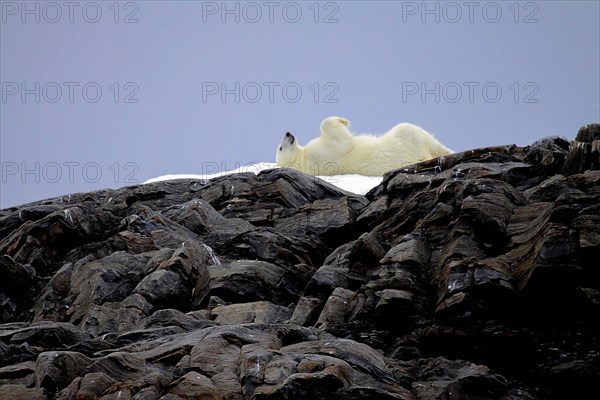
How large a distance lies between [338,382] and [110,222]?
8.51 metres

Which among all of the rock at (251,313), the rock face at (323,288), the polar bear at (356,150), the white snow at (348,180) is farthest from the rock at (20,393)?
the polar bear at (356,150)

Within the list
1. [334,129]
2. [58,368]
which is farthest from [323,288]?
[334,129]

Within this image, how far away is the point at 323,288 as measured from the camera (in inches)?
530

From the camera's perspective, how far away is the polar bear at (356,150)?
80.1ft

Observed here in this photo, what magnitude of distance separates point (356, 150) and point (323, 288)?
12.6 metres

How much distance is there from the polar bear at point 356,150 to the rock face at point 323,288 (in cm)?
672

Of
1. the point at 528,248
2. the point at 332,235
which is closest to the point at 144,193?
the point at 332,235

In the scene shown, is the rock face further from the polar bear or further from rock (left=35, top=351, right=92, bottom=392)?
the polar bear

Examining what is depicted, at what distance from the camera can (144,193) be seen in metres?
18.6

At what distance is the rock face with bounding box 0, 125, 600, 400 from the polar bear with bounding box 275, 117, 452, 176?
6.72 meters

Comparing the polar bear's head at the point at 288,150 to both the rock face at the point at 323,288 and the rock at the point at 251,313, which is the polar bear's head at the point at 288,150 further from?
the rock at the point at 251,313

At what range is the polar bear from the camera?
2442 cm

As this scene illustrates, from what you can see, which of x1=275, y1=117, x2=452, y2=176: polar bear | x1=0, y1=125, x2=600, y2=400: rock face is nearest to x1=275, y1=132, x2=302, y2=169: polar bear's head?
x1=275, y1=117, x2=452, y2=176: polar bear

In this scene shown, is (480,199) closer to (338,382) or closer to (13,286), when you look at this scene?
(338,382)
